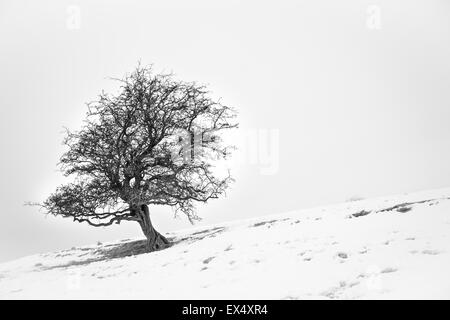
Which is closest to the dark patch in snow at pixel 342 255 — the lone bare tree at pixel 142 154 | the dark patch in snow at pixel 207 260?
the dark patch in snow at pixel 207 260

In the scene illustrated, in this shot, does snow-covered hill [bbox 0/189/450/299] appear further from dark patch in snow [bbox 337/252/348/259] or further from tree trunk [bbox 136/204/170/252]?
tree trunk [bbox 136/204/170/252]

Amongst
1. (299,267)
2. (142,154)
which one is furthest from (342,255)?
(142,154)

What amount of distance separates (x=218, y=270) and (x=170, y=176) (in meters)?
8.69

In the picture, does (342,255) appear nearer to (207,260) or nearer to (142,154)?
(207,260)

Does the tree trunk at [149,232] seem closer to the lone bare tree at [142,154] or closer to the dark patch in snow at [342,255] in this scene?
the lone bare tree at [142,154]

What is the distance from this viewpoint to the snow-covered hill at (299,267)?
255 inches

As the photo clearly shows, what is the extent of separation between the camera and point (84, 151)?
16.5 meters

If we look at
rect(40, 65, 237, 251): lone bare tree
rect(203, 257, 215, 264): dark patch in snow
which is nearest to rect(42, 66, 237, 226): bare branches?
rect(40, 65, 237, 251): lone bare tree

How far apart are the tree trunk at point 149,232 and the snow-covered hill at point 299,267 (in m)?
4.22

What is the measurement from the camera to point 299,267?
8.04 m

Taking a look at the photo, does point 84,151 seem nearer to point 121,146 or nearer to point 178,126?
point 121,146

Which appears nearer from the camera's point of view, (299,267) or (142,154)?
(299,267)

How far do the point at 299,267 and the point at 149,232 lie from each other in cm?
1148

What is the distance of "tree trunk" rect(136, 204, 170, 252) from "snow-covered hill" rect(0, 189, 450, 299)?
422 centimetres
